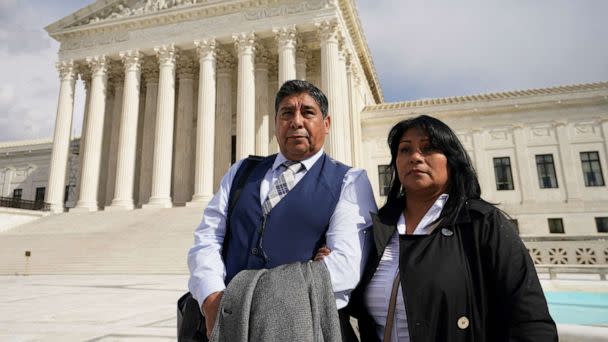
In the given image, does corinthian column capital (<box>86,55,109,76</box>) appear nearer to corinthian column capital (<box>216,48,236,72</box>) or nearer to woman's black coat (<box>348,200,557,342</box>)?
corinthian column capital (<box>216,48,236,72</box>)

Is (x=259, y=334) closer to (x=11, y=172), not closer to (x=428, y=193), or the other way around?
(x=428, y=193)

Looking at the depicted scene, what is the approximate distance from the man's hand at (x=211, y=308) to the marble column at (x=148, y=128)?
26.2 metres

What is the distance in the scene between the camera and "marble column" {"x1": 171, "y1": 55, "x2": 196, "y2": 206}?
82.3 ft

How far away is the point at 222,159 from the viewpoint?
24859 millimetres

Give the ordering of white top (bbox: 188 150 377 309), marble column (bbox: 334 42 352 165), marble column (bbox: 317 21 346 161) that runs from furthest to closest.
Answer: marble column (bbox: 334 42 352 165)
marble column (bbox: 317 21 346 161)
white top (bbox: 188 150 377 309)

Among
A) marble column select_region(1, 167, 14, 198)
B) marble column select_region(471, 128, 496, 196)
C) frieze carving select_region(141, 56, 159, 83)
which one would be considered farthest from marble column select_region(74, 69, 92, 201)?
marble column select_region(471, 128, 496, 196)

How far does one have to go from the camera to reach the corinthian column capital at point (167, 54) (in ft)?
79.5

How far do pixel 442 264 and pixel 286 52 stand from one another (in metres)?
21.7

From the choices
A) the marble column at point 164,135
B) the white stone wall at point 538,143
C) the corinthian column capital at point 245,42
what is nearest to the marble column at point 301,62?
the corinthian column capital at point 245,42

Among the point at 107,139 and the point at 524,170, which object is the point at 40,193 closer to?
the point at 107,139

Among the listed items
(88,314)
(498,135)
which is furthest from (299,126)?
(498,135)

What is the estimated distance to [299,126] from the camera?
211 cm

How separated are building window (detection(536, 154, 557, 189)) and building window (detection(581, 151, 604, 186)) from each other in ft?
5.67

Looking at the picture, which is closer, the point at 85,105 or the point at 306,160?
the point at 306,160
